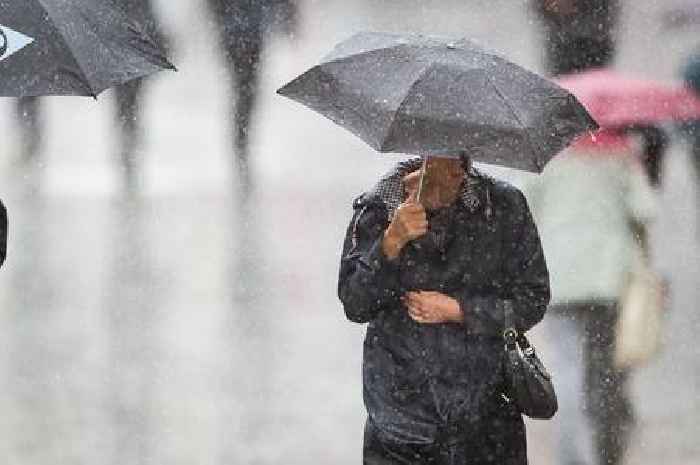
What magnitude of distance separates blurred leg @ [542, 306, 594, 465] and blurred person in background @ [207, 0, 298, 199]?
17.4 ft

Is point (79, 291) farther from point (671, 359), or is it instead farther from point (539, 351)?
point (671, 359)

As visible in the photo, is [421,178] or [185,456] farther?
[185,456]

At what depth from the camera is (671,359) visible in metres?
7.32

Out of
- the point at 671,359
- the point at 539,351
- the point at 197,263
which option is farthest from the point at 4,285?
the point at 671,359

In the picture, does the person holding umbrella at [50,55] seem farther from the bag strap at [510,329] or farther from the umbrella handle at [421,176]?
the bag strap at [510,329]

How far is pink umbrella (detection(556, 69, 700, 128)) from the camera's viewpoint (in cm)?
583

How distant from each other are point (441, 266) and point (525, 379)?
1.28 feet

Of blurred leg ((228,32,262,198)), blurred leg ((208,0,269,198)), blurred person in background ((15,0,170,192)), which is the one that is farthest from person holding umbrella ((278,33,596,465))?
blurred person in background ((15,0,170,192))

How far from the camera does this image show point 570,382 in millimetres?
5867

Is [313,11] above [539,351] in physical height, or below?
above

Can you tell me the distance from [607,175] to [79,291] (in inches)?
135

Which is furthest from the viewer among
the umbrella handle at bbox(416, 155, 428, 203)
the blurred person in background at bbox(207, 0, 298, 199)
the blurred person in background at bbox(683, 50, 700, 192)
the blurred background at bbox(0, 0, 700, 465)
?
the blurred person in background at bbox(207, 0, 298, 199)

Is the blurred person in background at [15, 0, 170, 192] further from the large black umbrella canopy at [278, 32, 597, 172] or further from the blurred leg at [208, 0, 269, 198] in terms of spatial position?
the large black umbrella canopy at [278, 32, 597, 172]

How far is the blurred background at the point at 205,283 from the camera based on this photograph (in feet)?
21.4
